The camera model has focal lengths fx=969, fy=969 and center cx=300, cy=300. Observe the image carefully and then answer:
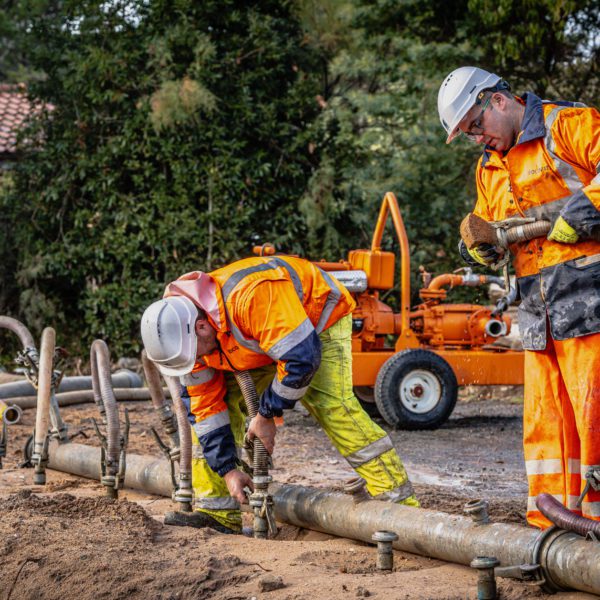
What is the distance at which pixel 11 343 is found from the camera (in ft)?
52.0

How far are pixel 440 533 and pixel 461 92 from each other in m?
1.96

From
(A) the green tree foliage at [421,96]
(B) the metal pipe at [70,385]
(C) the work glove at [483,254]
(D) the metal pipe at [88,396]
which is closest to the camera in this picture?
(C) the work glove at [483,254]

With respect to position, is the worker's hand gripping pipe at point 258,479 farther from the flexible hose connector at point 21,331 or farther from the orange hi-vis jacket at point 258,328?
the flexible hose connector at point 21,331

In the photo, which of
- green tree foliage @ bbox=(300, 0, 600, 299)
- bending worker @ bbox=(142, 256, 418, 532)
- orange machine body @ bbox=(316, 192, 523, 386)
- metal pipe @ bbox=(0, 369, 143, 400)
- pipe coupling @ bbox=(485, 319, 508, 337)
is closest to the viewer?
bending worker @ bbox=(142, 256, 418, 532)

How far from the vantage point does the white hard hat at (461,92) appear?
14.3 ft

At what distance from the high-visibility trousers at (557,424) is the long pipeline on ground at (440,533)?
403mm

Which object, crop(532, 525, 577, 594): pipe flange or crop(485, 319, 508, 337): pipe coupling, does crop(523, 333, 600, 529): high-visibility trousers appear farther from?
crop(485, 319, 508, 337): pipe coupling

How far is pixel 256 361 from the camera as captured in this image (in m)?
4.90

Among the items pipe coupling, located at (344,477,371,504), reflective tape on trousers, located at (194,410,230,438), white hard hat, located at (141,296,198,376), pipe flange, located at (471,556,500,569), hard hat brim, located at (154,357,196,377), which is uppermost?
white hard hat, located at (141,296,198,376)

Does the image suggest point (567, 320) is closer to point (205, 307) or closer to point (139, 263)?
point (205, 307)

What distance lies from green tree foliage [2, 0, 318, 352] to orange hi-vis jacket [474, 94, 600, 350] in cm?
1001

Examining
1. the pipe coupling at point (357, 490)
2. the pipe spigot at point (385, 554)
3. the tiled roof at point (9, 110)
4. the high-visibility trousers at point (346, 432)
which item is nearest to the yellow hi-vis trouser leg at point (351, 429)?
the high-visibility trousers at point (346, 432)

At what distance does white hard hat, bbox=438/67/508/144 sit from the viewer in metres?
4.36

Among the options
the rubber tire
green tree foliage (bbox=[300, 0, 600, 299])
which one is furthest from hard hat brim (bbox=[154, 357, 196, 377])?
green tree foliage (bbox=[300, 0, 600, 299])
